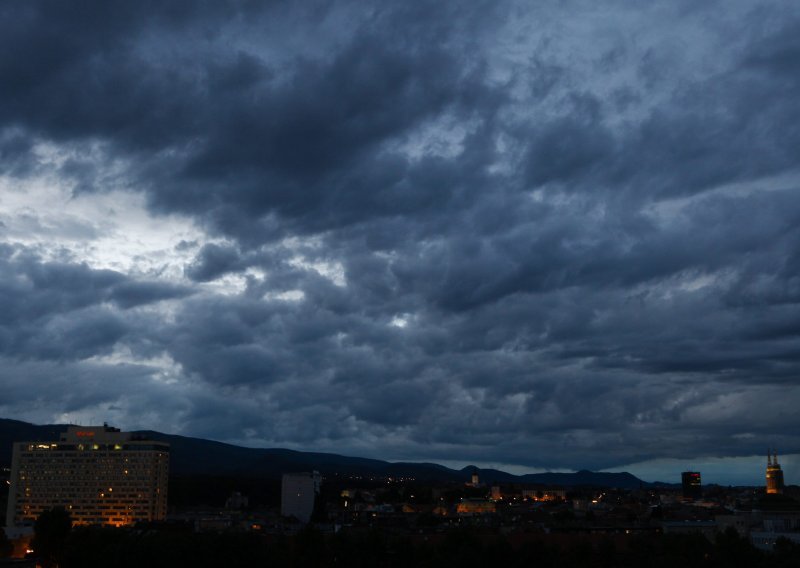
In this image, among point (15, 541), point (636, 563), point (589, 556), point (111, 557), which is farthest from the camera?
point (15, 541)

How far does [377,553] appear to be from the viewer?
138 metres

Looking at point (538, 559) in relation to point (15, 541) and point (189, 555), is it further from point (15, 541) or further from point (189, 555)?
point (15, 541)

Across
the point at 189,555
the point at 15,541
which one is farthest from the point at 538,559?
the point at 15,541

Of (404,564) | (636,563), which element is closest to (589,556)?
A: (636,563)

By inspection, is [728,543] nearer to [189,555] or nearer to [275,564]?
[275,564]

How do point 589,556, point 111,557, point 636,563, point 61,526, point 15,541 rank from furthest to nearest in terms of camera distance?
point 15,541 → point 61,526 → point 589,556 → point 636,563 → point 111,557

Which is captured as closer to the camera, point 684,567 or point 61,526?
point 684,567

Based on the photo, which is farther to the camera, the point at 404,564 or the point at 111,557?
the point at 404,564

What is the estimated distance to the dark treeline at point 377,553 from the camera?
126250 millimetres

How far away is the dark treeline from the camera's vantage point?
126 m

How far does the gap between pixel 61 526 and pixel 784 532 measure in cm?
13869

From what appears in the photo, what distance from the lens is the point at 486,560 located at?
130 meters

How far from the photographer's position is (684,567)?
421 feet

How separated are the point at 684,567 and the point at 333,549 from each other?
50236mm
